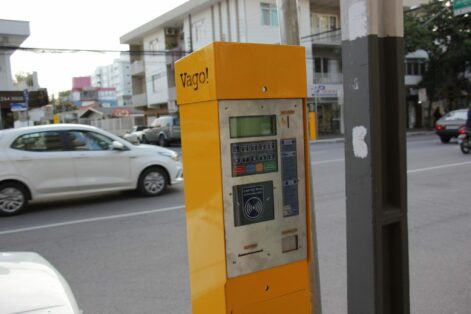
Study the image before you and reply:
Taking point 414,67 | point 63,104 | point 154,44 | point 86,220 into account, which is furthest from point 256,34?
point 63,104

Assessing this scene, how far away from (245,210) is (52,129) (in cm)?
726

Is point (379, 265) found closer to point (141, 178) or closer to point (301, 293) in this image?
point (301, 293)

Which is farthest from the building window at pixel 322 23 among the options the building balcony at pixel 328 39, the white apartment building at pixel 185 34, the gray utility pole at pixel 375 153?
the gray utility pole at pixel 375 153

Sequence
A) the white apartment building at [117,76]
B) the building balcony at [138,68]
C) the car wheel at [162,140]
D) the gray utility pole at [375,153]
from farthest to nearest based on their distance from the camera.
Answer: the white apartment building at [117,76]
the building balcony at [138,68]
the car wheel at [162,140]
the gray utility pole at [375,153]

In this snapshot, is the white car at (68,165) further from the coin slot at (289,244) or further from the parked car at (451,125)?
the parked car at (451,125)

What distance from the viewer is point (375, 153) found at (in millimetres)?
2098

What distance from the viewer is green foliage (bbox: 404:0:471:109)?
103 ft

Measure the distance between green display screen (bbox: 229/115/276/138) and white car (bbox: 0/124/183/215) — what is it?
7.05 metres

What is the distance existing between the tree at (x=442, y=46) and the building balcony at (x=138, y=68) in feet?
83.5

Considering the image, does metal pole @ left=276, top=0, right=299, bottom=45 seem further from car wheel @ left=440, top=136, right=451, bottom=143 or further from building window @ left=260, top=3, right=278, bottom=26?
building window @ left=260, top=3, right=278, bottom=26

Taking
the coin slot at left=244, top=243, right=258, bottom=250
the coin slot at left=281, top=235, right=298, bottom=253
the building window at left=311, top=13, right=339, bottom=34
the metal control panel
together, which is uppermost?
the building window at left=311, top=13, right=339, bottom=34

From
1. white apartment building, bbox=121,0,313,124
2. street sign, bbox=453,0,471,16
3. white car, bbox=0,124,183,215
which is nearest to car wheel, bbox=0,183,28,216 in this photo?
white car, bbox=0,124,183,215

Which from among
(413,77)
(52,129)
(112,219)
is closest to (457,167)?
(112,219)

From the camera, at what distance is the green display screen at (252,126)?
230 cm
